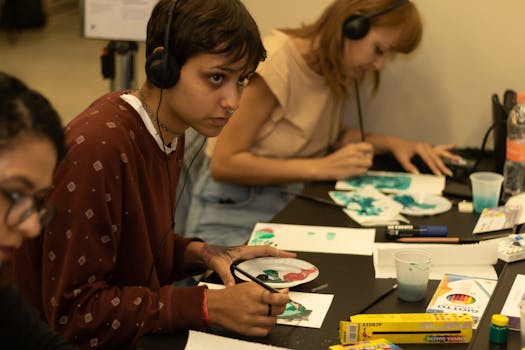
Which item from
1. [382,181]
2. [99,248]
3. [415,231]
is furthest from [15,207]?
[382,181]

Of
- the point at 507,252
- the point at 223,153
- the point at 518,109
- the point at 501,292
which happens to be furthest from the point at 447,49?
the point at 501,292

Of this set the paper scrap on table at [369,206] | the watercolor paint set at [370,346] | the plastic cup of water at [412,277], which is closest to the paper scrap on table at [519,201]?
the paper scrap on table at [369,206]

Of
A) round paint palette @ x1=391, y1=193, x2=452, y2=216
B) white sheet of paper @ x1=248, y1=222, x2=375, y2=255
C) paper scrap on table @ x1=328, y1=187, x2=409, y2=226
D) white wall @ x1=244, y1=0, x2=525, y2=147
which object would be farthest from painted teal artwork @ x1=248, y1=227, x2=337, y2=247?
white wall @ x1=244, y1=0, x2=525, y2=147

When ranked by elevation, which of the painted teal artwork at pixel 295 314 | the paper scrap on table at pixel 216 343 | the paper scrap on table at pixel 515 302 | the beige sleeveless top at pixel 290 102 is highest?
the beige sleeveless top at pixel 290 102

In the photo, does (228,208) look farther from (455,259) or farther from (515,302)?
(515,302)

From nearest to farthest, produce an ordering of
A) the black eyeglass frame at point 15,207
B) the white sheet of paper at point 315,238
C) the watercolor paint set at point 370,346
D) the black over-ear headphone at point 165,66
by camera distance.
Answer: the black eyeglass frame at point 15,207
the watercolor paint set at point 370,346
the black over-ear headphone at point 165,66
the white sheet of paper at point 315,238

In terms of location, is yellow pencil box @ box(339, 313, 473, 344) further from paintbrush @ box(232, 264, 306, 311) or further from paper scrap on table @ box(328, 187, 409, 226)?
paper scrap on table @ box(328, 187, 409, 226)

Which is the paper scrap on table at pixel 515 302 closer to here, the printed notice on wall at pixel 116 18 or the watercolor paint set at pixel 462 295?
the watercolor paint set at pixel 462 295

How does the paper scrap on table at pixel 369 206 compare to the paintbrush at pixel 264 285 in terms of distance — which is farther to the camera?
the paper scrap on table at pixel 369 206

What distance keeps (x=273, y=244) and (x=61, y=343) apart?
61 cm

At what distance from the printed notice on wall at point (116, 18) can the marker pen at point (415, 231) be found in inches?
46.6

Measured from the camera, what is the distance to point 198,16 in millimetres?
1420

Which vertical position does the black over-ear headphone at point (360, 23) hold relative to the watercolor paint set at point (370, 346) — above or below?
above

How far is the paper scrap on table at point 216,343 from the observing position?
1.26 meters
